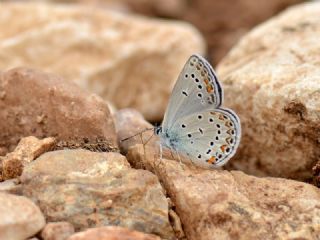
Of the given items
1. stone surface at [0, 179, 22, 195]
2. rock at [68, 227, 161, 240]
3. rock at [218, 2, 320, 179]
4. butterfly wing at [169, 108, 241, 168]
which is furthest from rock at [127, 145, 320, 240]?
stone surface at [0, 179, 22, 195]

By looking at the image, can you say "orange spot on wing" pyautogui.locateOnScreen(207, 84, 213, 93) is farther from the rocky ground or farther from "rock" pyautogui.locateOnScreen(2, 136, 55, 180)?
"rock" pyautogui.locateOnScreen(2, 136, 55, 180)

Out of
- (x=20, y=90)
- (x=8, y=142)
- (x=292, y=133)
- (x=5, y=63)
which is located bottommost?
(x=5, y=63)

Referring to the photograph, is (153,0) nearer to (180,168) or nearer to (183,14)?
(183,14)

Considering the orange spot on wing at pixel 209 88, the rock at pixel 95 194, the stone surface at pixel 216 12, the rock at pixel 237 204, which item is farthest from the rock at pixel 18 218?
the stone surface at pixel 216 12

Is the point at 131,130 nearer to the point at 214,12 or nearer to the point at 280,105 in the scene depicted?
the point at 280,105

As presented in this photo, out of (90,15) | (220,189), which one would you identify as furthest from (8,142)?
(90,15)
